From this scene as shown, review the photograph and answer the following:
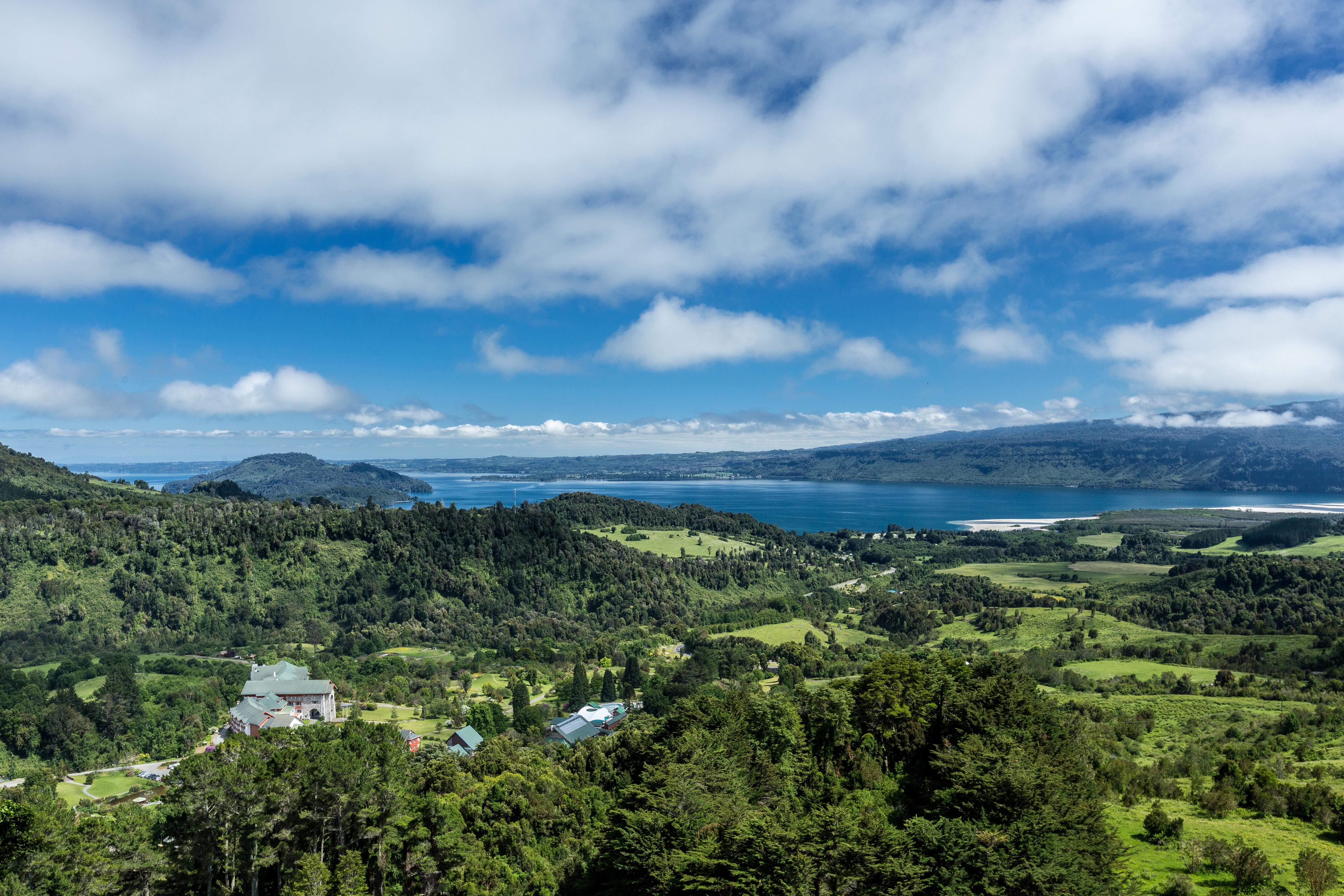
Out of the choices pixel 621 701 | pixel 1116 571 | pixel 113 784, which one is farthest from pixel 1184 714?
pixel 1116 571

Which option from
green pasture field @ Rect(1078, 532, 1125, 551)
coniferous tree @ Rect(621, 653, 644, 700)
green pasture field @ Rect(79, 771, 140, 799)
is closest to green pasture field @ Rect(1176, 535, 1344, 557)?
green pasture field @ Rect(1078, 532, 1125, 551)

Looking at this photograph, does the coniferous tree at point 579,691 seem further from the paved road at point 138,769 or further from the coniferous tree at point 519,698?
the paved road at point 138,769

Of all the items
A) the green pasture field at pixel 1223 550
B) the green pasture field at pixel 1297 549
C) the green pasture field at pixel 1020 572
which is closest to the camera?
the green pasture field at pixel 1020 572

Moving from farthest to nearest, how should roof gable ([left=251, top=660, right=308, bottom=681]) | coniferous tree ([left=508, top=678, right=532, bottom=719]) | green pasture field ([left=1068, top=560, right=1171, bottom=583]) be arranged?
green pasture field ([left=1068, top=560, right=1171, bottom=583]) < roof gable ([left=251, top=660, right=308, bottom=681]) < coniferous tree ([left=508, top=678, right=532, bottom=719])

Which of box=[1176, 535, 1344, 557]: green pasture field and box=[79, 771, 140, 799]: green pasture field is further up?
box=[1176, 535, 1344, 557]: green pasture field

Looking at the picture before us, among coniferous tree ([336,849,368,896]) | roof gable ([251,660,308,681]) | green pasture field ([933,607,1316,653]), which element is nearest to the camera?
coniferous tree ([336,849,368,896])

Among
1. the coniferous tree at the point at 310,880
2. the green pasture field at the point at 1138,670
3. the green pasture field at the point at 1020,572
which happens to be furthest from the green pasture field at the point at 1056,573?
the coniferous tree at the point at 310,880

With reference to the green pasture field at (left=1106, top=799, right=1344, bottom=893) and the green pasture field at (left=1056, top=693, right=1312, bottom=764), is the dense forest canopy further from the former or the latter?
the green pasture field at (left=1106, top=799, right=1344, bottom=893)

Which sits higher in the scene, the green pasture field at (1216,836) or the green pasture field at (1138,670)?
the green pasture field at (1216,836)
